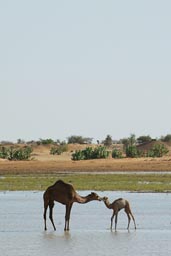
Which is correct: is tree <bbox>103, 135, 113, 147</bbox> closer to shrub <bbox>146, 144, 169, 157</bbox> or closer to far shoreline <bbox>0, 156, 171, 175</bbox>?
shrub <bbox>146, 144, 169, 157</bbox>

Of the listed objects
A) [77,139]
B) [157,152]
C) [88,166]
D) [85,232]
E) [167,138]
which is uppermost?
[77,139]

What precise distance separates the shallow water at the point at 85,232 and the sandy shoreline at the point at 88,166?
2819 centimetres

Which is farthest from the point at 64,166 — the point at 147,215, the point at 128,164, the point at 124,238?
the point at 124,238

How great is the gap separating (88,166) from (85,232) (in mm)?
40392

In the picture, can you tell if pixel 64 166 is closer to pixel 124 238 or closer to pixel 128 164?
pixel 128 164

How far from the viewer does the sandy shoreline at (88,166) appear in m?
58.0

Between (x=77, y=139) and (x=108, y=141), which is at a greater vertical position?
(x=77, y=139)

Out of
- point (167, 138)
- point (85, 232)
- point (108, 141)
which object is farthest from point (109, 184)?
point (108, 141)

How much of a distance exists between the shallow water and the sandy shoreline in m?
28.2

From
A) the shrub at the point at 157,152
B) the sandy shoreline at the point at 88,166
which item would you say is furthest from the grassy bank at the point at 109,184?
the shrub at the point at 157,152

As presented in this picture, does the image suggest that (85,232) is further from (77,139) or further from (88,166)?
(77,139)

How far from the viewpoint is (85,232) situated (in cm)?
2089

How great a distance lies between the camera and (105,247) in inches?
722

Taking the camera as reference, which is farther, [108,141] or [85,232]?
[108,141]
